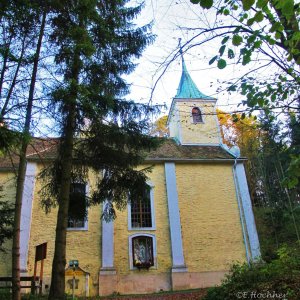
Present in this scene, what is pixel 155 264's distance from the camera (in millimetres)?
15289

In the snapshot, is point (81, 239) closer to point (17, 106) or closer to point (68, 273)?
point (68, 273)

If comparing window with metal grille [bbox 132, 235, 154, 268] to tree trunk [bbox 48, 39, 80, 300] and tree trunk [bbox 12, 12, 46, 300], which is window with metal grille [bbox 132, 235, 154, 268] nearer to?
tree trunk [bbox 48, 39, 80, 300]

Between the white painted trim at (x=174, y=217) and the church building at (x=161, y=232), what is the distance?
5cm

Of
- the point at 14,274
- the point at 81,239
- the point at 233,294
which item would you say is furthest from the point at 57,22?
the point at 81,239

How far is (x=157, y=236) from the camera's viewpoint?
52.1ft

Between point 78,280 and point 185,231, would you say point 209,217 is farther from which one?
point 78,280

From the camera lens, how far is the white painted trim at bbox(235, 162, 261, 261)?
1608 cm

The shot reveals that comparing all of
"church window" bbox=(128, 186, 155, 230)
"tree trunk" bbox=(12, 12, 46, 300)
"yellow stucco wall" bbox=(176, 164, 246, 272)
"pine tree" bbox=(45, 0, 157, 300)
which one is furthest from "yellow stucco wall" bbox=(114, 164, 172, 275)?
"tree trunk" bbox=(12, 12, 46, 300)

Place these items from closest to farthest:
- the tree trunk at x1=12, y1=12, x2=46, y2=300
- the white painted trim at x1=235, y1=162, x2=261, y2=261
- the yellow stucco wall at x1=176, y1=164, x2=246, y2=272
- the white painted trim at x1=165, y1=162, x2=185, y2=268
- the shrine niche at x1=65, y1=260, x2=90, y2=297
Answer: the tree trunk at x1=12, y1=12, x2=46, y2=300, the shrine niche at x1=65, y1=260, x2=90, y2=297, the white painted trim at x1=165, y1=162, x2=185, y2=268, the yellow stucco wall at x1=176, y1=164, x2=246, y2=272, the white painted trim at x1=235, y1=162, x2=261, y2=261

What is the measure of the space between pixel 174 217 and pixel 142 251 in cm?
232

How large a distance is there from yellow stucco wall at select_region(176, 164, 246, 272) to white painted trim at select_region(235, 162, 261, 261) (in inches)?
16.0

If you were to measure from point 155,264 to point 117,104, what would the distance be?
876 centimetres

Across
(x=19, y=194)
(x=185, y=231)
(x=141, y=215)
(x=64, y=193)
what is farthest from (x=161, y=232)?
(x=19, y=194)

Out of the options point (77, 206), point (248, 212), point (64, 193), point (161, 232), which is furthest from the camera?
point (248, 212)
